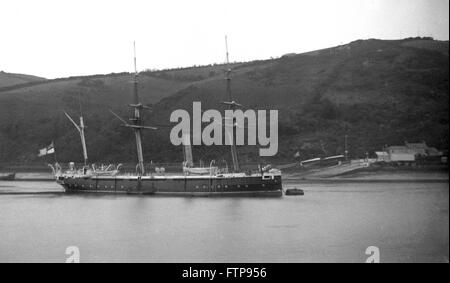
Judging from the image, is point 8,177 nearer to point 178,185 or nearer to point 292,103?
point 178,185

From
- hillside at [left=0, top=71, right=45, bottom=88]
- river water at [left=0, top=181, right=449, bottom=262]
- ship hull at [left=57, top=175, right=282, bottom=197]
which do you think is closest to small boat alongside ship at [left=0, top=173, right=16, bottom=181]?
hillside at [left=0, top=71, right=45, bottom=88]

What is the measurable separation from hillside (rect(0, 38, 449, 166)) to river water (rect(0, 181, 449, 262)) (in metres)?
26.2

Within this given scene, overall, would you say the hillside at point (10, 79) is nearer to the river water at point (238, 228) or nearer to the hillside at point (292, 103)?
the hillside at point (292, 103)

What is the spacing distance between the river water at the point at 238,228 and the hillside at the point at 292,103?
26221 millimetres

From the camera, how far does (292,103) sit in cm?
9369

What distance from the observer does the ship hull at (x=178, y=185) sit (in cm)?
5278

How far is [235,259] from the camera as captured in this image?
21.6 m

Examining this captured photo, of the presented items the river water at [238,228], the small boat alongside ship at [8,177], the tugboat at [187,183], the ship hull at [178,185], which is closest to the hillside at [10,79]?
the small boat alongside ship at [8,177]

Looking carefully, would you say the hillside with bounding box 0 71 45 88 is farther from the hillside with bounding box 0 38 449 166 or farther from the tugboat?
the tugboat

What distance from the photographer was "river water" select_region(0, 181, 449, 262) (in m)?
21.4

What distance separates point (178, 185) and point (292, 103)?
136 feet
